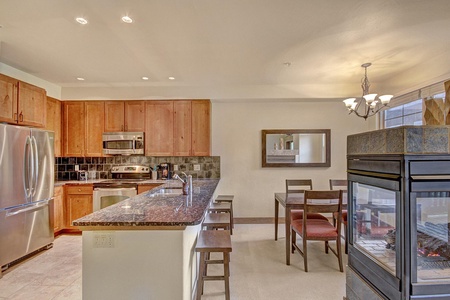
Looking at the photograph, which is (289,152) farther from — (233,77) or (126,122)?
(126,122)

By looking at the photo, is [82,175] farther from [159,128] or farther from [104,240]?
[104,240]

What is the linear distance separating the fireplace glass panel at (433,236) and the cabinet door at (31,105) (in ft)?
14.3

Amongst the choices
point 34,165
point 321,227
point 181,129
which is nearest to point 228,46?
point 181,129

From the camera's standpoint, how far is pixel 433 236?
4.87 ft

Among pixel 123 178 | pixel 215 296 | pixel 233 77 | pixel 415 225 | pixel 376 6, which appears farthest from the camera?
pixel 123 178

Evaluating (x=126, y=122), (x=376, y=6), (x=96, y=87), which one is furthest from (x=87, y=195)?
(x=376, y=6)

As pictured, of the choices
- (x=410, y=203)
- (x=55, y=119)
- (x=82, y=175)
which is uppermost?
(x=55, y=119)

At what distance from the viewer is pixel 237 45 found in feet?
9.68

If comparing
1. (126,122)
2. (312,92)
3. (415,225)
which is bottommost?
(415,225)

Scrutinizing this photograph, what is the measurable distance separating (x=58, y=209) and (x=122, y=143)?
147 cm

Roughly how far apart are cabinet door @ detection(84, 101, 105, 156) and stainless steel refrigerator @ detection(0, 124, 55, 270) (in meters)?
0.97

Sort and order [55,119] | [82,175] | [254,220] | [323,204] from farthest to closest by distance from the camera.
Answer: [254,220] < [82,175] < [55,119] < [323,204]

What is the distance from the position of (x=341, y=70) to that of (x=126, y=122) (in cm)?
378

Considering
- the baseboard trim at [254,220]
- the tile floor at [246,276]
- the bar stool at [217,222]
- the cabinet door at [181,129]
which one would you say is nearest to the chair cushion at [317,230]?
the tile floor at [246,276]
